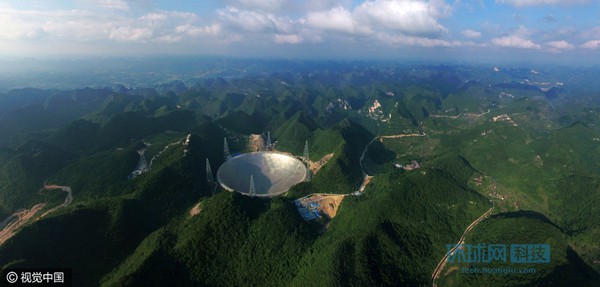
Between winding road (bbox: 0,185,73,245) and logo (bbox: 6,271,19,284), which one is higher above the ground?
logo (bbox: 6,271,19,284)

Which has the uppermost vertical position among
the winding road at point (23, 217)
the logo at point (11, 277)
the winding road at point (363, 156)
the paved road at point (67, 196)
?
the logo at point (11, 277)

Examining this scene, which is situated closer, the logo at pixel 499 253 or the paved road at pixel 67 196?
the logo at pixel 499 253

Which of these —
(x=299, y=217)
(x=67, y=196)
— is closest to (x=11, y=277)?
(x=67, y=196)

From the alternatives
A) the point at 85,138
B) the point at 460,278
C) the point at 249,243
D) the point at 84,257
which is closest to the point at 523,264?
the point at 460,278

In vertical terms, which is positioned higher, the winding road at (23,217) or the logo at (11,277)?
the logo at (11,277)
